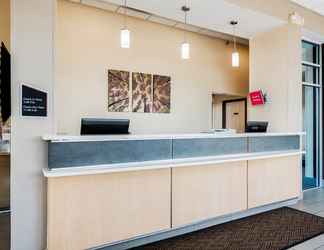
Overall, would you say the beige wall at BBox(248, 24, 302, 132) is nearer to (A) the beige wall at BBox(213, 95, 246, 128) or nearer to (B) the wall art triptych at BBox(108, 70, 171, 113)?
(B) the wall art triptych at BBox(108, 70, 171, 113)

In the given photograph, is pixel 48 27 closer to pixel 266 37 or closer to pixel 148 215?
pixel 148 215

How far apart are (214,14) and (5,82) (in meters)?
3.33

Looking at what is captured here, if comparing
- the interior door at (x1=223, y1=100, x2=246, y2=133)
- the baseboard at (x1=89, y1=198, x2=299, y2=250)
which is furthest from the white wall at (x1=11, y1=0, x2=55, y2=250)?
the interior door at (x1=223, y1=100, x2=246, y2=133)

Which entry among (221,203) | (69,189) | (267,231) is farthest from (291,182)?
(69,189)

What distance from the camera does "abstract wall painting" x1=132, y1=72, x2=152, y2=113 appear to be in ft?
17.3

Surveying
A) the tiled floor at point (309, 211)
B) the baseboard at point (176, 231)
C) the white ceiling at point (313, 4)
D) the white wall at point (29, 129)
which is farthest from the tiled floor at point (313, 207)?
the white ceiling at point (313, 4)

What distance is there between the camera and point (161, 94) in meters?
5.63

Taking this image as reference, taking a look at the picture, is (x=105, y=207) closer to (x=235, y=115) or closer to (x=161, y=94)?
(x=161, y=94)

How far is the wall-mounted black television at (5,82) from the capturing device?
7.68 ft

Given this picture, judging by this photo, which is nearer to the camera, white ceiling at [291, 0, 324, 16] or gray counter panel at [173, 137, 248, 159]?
gray counter panel at [173, 137, 248, 159]

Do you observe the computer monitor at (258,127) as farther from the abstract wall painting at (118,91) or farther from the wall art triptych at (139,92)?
the abstract wall painting at (118,91)

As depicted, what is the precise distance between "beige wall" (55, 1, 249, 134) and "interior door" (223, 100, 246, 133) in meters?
0.54

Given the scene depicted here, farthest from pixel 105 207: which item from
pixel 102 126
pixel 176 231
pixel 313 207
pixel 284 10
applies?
pixel 284 10

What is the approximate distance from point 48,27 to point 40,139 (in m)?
1.13
